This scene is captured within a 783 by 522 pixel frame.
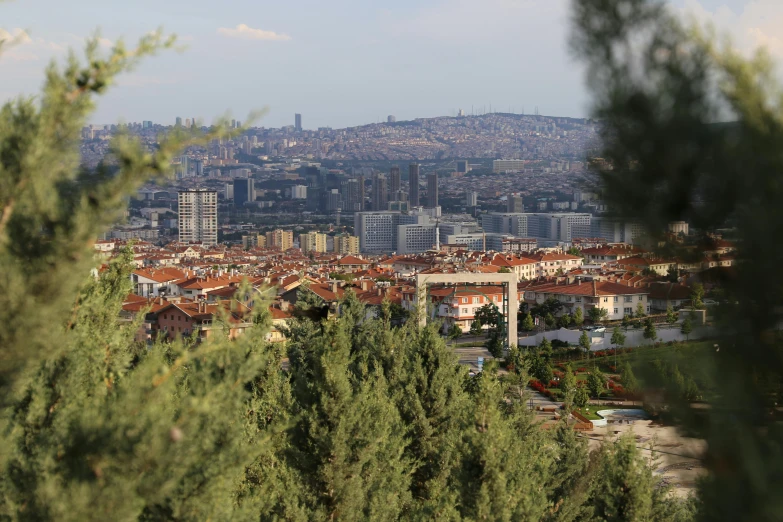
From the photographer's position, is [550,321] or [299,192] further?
→ [299,192]

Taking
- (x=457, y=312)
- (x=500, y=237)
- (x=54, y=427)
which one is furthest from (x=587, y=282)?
(x=500, y=237)

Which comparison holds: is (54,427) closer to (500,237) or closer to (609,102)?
(609,102)

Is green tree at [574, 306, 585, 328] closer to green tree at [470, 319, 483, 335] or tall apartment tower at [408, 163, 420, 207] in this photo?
green tree at [470, 319, 483, 335]

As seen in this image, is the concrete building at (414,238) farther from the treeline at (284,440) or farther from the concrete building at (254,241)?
the treeline at (284,440)

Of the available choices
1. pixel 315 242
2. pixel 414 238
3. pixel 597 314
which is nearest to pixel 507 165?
pixel 414 238

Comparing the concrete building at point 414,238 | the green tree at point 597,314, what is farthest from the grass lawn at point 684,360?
the concrete building at point 414,238

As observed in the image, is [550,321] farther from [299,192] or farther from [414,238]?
[299,192]

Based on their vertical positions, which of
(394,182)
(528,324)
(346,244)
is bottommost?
(528,324)
